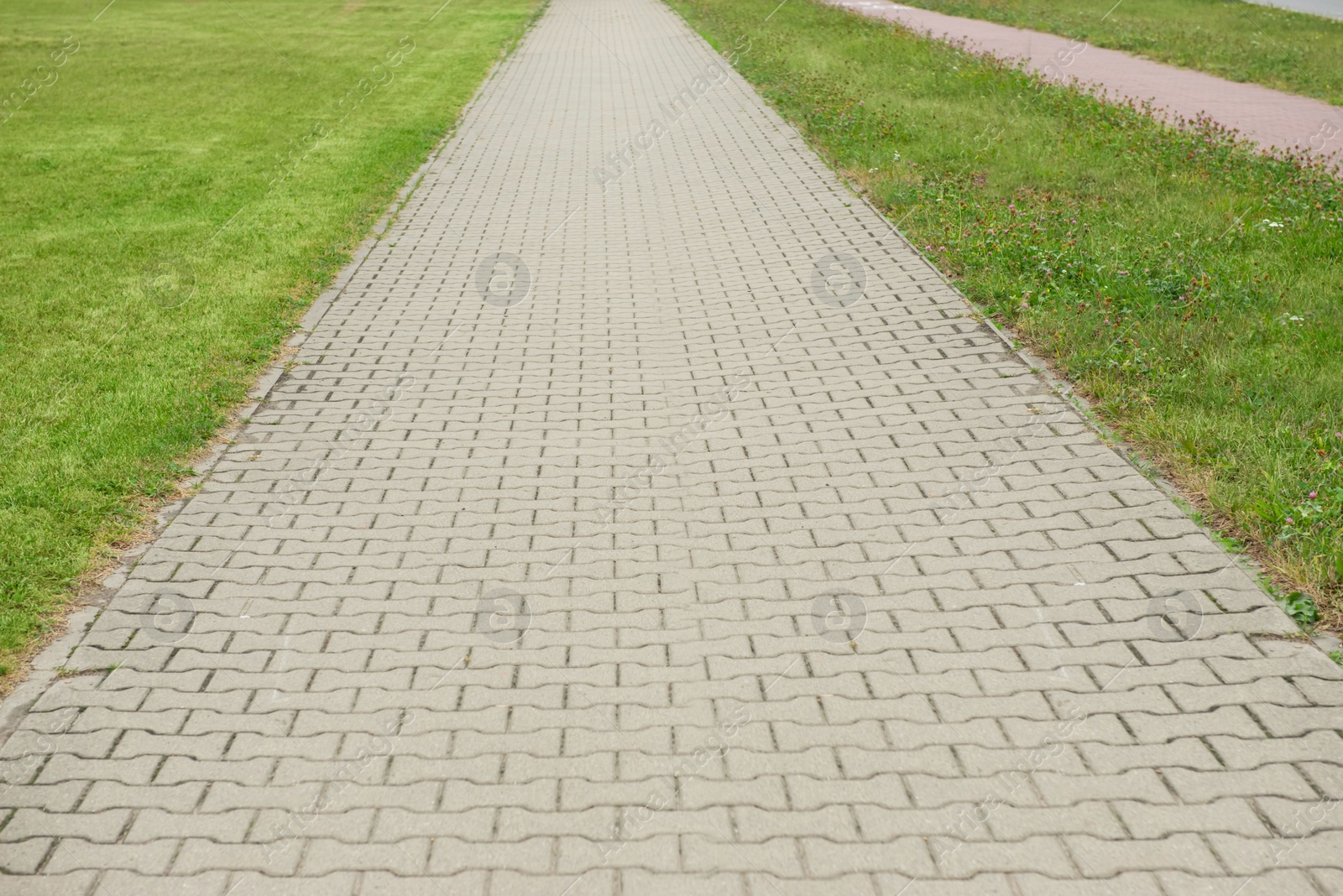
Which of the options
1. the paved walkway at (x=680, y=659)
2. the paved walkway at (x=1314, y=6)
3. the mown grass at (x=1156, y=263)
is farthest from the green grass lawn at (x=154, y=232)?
the paved walkway at (x=1314, y=6)

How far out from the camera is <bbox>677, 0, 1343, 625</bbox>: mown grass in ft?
18.4

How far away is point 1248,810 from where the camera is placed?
11.8 feet

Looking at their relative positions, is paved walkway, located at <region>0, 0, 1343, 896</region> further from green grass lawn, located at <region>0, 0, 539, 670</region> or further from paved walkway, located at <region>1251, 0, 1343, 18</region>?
paved walkway, located at <region>1251, 0, 1343, 18</region>

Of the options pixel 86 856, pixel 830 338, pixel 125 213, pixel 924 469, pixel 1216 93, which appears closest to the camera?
pixel 86 856

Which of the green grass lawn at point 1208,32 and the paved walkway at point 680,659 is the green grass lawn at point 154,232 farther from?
the green grass lawn at point 1208,32

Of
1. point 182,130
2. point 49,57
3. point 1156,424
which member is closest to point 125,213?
point 182,130

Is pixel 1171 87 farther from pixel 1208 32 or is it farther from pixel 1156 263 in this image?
pixel 1156 263

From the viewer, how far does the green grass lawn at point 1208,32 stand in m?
19.2

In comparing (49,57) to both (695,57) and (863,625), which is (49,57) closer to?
(695,57)

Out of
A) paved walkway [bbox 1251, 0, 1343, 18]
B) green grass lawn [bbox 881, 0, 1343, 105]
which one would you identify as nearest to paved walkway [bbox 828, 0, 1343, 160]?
green grass lawn [bbox 881, 0, 1343, 105]

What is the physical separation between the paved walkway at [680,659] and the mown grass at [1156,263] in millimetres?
412

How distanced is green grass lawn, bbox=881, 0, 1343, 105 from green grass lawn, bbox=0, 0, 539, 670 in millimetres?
14773

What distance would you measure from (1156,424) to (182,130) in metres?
15.6

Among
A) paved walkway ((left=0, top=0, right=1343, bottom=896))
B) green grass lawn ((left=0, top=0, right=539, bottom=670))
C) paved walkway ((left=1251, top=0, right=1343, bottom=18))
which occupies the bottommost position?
paved walkway ((left=0, top=0, right=1343, bottom=896))
